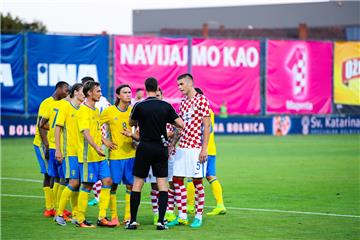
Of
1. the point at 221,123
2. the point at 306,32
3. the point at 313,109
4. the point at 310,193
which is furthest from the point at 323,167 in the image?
the point at 306,32

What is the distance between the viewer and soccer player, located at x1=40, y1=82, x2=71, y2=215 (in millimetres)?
14244

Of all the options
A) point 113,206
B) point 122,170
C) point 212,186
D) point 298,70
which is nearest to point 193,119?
point 122,170

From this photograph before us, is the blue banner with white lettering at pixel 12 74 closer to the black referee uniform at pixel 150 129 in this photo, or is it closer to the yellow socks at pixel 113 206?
the yellow socks at pixel 113 206

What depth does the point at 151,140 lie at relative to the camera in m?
12.6

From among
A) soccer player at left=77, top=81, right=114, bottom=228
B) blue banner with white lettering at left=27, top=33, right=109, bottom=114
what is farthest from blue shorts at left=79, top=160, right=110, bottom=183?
blue banner with white lettering at left=27, top=33, right=109, bottom=114

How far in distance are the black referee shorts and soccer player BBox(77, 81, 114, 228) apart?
2.02 feet

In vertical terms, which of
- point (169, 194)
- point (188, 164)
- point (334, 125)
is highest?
point (188, 164)

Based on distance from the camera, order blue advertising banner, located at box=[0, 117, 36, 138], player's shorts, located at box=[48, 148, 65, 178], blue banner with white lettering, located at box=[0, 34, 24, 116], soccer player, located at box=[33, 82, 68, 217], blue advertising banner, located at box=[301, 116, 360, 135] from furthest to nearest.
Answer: blue advertising banner, located at box=[301, 116, 360, 135] → blue advertising banner, located at box=[0, 117, 36, 138] → blue banner with white lettering, located at box=[0, 34, 24, 116] → soccer player, located at box=[33, 82, 68, 217] → player's shorts, located at box=[48, 148, 65, 178]

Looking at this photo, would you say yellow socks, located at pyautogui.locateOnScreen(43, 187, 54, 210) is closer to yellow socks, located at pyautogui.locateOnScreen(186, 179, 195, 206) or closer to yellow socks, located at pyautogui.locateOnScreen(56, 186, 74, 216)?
yellow socks, located at pyautogui.locateOnScreen(56, 186, 74, 216)

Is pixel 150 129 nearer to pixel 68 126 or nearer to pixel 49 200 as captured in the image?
pixel 68 126

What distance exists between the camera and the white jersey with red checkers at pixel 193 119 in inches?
522

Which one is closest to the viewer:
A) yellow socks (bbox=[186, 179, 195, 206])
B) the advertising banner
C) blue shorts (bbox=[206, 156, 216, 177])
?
blue shorts (bbox=[206, 156, 216, 177])

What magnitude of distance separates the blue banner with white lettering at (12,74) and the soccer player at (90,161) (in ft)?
82.3

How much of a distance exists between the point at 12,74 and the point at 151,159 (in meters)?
26.3
